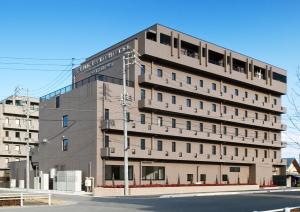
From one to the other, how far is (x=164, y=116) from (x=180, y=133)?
312 centimetres

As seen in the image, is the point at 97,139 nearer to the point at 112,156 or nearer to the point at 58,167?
the point at 112,156

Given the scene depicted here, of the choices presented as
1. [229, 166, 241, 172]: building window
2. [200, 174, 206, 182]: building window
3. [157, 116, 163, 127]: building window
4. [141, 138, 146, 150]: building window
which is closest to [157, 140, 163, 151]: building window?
[157, 116, 163, 127]: building window

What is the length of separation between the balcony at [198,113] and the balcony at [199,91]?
230 centimetres

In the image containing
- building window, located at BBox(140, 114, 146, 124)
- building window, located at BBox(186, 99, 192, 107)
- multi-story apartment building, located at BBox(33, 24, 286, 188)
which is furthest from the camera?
building window, located at BBox(186, 99, 192, 107)

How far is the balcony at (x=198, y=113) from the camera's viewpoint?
5912 centimetres

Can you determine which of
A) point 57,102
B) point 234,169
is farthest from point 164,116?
point 234,169

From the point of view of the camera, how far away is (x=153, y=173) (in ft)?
200

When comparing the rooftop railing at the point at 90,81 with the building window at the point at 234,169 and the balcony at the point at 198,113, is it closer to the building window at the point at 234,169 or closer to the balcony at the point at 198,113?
the balcony at the point at 198,113

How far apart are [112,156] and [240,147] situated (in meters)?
28.4

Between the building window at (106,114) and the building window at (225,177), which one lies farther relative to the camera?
the building window at (225,177)

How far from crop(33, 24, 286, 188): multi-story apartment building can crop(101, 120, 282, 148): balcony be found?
12cm

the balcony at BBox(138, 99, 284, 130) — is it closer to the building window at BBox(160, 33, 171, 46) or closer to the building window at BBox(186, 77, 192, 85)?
the building window at BBox(186, 77, 192, 85)

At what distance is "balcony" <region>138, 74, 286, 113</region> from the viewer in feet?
195

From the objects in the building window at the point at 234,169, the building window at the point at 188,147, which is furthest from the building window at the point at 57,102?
the building window at the point at 234,169
